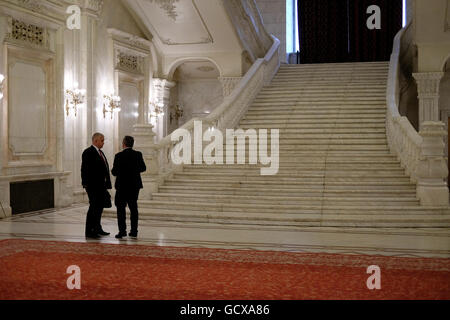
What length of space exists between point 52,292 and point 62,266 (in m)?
0.94

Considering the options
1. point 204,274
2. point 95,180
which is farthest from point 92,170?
point 204,274

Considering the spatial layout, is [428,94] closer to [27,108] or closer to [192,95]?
[192,95]

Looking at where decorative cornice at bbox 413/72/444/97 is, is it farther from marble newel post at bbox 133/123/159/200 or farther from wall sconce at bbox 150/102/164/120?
marble newel post at bbox 133/123/159/200

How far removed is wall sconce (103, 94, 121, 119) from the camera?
11459 mm

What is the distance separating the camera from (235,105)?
1201 centimetres

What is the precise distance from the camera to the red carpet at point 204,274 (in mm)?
3879

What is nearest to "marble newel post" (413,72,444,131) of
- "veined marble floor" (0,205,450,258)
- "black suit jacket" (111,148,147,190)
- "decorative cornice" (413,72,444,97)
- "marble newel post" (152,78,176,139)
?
"decorative cornice" (413,72,444,97)

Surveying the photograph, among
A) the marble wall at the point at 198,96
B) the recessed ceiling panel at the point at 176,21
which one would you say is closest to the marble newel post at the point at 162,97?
the recessed ceiling panel at the point at 176,21

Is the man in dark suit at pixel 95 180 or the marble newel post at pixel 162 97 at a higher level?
the marble newel post at pixel 162 97

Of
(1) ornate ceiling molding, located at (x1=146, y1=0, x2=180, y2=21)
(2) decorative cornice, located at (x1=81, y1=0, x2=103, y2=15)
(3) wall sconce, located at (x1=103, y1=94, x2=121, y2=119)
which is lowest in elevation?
(3) wall sconce, located at (x1=103, y1=94, x2=121, y2=119)

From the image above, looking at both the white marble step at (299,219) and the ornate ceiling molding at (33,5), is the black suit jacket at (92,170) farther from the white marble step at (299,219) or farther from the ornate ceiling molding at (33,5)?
the ornate ceiling molding at (33,5)

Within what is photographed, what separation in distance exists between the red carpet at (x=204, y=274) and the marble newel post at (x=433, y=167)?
9.62 ft

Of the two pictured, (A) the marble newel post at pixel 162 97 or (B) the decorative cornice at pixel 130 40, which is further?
(A) the marble newel post at pixel 162 97

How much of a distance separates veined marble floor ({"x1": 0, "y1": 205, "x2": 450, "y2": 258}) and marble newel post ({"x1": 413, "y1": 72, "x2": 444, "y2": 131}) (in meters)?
5.85
